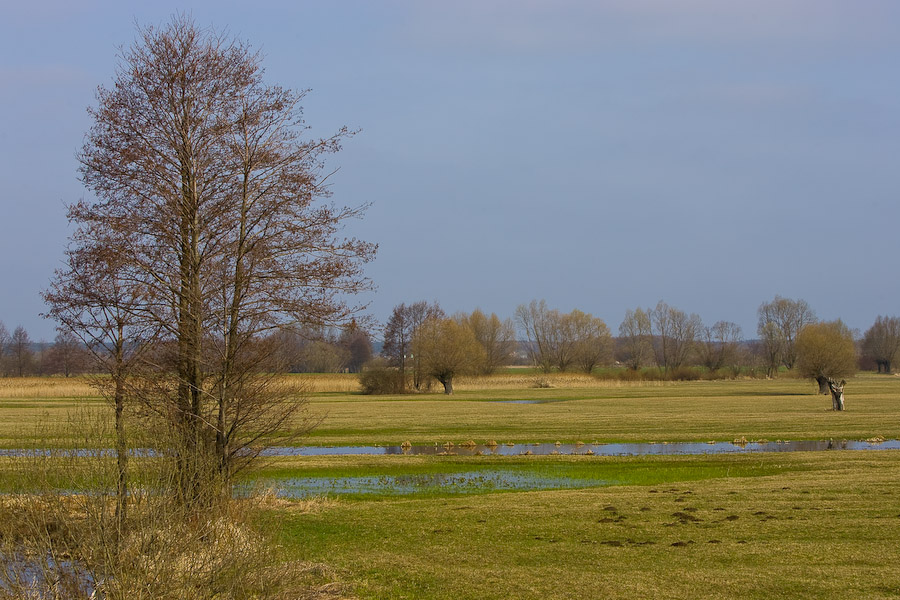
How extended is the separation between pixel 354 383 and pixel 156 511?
8892 centimetres

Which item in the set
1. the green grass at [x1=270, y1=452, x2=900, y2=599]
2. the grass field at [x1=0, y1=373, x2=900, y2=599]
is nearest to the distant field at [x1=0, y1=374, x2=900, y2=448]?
the grass field at [x1=0, y1=373, x2=900, y2=599]

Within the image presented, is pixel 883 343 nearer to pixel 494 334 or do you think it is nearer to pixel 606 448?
pixel 494 334

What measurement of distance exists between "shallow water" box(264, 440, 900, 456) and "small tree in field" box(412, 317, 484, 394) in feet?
174

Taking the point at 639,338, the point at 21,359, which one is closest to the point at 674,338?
the point at 639,338

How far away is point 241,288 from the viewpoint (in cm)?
1384

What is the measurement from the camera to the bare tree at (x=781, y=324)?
440ft

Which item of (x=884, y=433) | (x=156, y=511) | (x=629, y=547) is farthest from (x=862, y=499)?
(x=884, y=433)

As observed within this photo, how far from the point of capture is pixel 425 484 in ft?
76.0

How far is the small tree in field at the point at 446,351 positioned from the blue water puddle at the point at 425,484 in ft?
204

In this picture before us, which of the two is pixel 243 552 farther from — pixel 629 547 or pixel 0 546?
pixel 629 547

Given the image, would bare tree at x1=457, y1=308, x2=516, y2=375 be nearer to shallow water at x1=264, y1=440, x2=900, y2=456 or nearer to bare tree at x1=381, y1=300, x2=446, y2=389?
bare tree at x1=381, y1=300, x2=446, y2=389

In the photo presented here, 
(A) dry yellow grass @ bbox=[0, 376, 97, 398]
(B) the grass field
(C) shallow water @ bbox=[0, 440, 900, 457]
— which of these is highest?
(A) dry yellow grass @ bbox=[0, 376, 97, 398]

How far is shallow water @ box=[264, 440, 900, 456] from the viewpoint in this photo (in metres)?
30.7

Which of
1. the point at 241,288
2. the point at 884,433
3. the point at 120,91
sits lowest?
the point at 884,433
